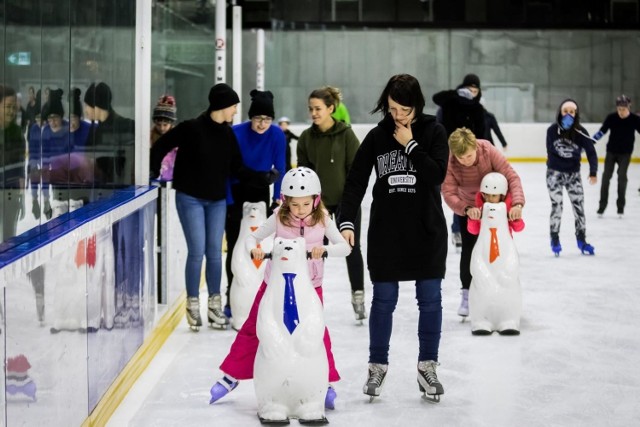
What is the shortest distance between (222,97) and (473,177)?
1.50 metres

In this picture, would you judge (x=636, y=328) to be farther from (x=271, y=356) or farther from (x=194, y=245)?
(x=271, y=356)

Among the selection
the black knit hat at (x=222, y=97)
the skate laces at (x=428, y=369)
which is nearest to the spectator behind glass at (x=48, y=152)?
the skate laces at (x=428, y=369)

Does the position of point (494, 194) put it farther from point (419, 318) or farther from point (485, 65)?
point (485, 65)

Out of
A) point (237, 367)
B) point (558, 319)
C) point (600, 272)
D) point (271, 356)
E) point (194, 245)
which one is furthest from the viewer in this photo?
point (600, 272)

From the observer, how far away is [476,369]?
5.48m

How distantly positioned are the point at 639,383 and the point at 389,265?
140 centimetres

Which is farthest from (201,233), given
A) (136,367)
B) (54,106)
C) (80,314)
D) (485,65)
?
(485,65)

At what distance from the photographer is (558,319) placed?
6.89 m

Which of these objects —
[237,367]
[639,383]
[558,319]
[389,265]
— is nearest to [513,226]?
[558,319]

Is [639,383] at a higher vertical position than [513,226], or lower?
lower

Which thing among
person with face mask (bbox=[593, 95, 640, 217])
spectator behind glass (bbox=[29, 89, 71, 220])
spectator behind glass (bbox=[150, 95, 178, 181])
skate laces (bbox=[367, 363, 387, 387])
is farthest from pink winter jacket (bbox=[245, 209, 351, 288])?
person with face mask (bbox=[593, 95, 640, 217])

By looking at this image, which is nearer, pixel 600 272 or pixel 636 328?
pixel 636 328

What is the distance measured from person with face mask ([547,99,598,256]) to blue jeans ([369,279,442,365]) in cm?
507

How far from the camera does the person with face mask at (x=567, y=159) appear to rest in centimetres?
965
